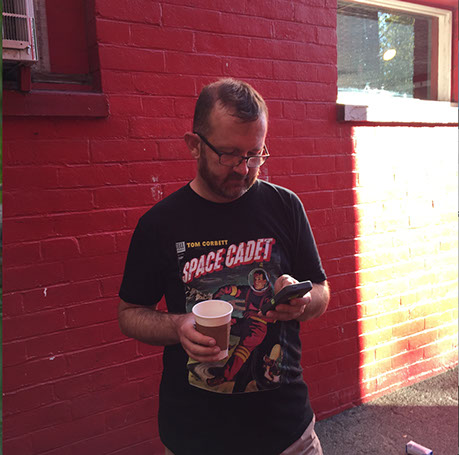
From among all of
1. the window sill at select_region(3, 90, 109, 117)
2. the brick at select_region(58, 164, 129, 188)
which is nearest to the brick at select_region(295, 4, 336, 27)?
the window sill at select_region(3, 90, 109, 117)

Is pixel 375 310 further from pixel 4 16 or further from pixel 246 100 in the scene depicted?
pixel 4 16

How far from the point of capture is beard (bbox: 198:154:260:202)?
1630mm

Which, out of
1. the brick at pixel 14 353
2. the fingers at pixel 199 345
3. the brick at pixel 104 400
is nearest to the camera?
the fingers at pixel 199 345

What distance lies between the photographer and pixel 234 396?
1.56 meters

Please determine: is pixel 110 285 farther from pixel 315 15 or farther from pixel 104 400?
pixel 315 15

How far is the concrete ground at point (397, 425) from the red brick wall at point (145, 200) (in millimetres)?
140

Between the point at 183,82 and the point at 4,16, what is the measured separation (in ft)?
3.23

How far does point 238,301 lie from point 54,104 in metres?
1.42

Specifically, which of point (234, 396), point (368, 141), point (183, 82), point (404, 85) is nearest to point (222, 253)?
point (234, 396)

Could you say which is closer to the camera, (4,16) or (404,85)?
(4,16)

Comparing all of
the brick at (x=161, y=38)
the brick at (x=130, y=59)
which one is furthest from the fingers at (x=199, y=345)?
the brick at (x=161, y=38)

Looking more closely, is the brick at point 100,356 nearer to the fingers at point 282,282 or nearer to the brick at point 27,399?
the brick at point 27,399

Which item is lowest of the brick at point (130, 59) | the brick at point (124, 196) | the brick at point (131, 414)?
the brick at point (131, 414)

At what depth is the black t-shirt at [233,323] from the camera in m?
1.54
